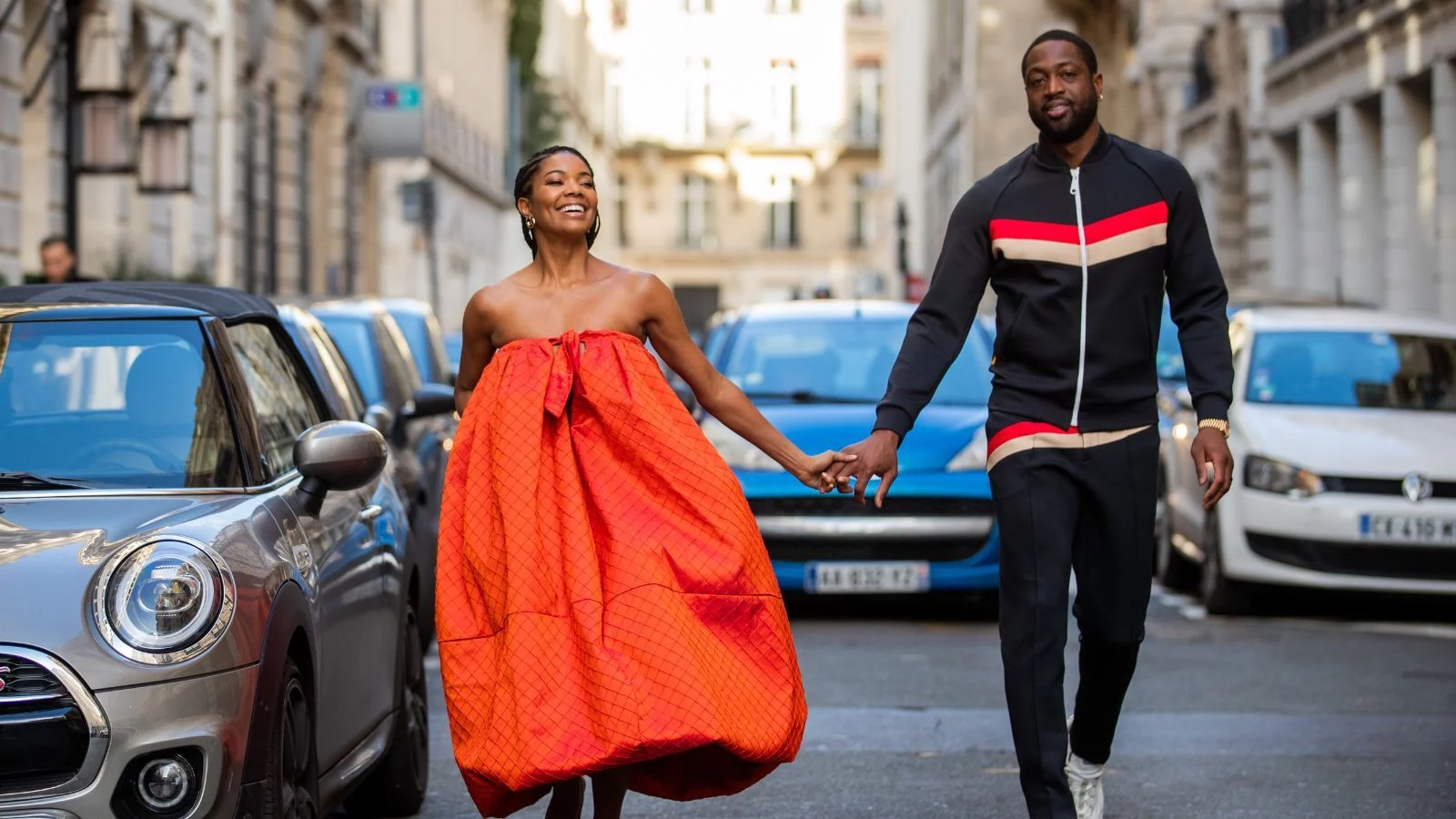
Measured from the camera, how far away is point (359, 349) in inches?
452

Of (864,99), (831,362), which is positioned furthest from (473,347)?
(864,99)

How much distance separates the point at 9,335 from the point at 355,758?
1.33 m

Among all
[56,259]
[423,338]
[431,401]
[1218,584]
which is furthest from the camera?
[423,338]

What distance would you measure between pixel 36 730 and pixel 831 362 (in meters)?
8.27

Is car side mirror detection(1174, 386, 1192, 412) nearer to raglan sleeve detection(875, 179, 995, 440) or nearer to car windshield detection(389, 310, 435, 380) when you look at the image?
car windshield detection(389, 310, 435, 380)

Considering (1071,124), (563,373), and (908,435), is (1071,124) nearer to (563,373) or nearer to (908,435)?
(563,373)

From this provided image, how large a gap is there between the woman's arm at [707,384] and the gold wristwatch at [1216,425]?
0.86m

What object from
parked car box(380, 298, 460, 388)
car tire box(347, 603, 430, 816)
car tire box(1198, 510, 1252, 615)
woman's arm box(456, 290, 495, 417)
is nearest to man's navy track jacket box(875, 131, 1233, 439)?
woman's arm box(456, 290, 495, 417)

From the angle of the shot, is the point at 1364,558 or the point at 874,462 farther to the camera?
the point at 1364,558

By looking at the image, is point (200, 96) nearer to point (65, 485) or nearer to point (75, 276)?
point (75, 276)

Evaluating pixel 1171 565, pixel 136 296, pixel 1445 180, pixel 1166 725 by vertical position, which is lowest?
pixel 1166 725

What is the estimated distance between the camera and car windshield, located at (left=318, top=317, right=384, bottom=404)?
11.2m

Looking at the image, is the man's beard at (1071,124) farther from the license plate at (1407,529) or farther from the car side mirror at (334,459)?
the license plate at (1407,529)

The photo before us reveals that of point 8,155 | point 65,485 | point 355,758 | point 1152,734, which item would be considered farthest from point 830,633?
point 8,155
